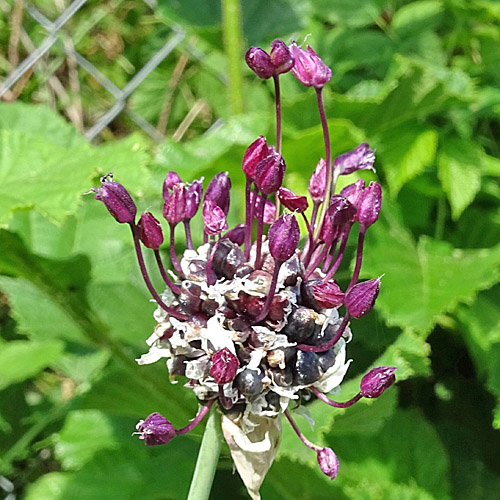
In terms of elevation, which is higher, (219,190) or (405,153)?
(219,190)

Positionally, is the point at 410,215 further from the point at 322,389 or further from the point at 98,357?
the point at 322,389

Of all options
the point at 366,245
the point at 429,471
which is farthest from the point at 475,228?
the point at 429,471

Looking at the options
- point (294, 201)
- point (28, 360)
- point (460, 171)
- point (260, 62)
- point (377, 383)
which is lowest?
point (28, 360)

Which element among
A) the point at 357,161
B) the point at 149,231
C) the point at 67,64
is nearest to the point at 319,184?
the point at 357,161

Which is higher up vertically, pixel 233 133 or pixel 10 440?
pixel 233 133

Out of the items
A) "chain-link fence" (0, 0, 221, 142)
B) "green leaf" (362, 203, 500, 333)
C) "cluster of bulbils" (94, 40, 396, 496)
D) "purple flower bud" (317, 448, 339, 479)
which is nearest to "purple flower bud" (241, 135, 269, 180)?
"cluster of bulbils" (94, 40, 396, 496)

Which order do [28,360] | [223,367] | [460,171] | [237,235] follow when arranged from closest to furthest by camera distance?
1. [223,367]
2. [237,235]
3. [28,360]
4. [460,171]

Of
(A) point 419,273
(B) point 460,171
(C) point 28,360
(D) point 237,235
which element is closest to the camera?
(D) point 237,235

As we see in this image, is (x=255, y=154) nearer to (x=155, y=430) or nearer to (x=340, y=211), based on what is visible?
(x=340, y=211)
